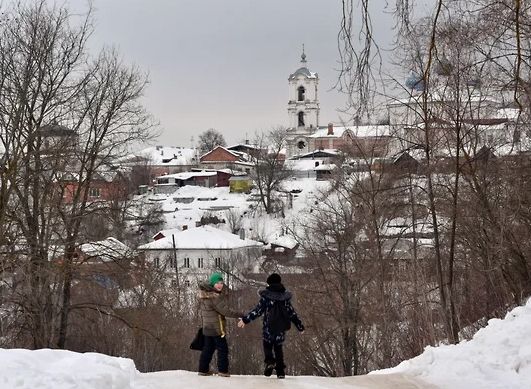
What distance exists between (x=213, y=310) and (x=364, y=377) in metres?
2.09

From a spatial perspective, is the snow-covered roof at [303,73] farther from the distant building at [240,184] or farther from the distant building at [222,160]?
the distant building at [240,184]

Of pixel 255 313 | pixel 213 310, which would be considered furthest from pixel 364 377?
pixel 213 310

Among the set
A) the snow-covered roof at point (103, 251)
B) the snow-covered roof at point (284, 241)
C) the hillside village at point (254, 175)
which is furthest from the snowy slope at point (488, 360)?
the snow-covered roof at point (284, 241)

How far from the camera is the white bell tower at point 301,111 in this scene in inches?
4250

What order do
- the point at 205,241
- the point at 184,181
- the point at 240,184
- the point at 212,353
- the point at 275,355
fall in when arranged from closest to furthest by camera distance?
the point at 212,353 < the point at 275,355 < the point at 205,241 < the point at 240,184 < the point at 184,181

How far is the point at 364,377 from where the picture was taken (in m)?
8.15

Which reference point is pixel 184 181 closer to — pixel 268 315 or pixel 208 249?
pixel 208 249

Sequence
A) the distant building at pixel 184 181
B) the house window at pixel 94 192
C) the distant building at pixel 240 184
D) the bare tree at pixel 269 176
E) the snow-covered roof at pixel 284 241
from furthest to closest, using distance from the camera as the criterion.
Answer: the distant building at pixel 184 181 < the distant building at pixel 240 184 < the bare tree at pixel 269 176 < the snow-covered roof at pixel 284 241 < the house window at pixel 94 192

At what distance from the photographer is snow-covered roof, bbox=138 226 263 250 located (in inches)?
2073

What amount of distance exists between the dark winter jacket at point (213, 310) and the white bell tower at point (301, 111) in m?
100

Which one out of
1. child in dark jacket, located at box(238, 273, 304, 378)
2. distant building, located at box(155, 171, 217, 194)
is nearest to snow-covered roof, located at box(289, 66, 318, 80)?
distant building, located at box(155, 171, 217, 194)

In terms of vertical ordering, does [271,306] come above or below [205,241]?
below

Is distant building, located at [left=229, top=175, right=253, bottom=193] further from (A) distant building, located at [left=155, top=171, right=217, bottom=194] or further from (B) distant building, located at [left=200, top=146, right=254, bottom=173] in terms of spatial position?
(B) distant building, located at [left=200, top=146, right=254, bottom=173]

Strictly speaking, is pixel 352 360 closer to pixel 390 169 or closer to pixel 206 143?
pixel 390 169
